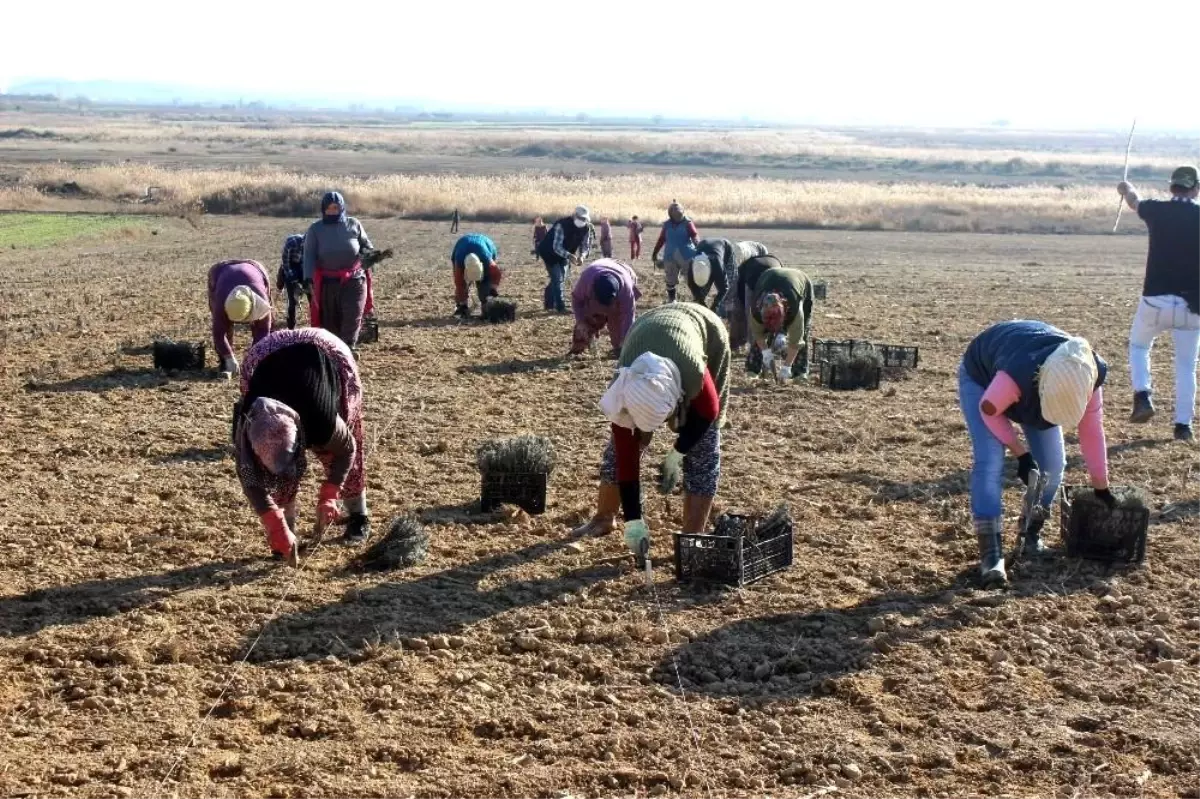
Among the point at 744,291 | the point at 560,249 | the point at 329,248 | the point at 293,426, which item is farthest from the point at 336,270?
the point at 293,426

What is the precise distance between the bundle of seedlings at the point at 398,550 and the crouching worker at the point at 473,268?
9.60 meters

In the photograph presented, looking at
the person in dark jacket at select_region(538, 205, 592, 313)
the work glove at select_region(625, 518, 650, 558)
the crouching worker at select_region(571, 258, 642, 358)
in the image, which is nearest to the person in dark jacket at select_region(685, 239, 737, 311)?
the crouching worker at select_region(571, 258, 642, 358)

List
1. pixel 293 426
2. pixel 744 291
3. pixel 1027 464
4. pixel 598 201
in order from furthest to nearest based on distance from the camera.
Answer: pixel 598 201, pixel 744 291, pixel 1027 464, pixel 293 426

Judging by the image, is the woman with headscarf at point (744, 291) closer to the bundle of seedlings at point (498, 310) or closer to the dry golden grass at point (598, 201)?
the bundle of seedlings at point (498, 310)

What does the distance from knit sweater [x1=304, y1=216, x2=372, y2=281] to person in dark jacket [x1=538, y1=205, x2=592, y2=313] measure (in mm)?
5914

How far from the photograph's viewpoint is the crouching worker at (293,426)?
675cm

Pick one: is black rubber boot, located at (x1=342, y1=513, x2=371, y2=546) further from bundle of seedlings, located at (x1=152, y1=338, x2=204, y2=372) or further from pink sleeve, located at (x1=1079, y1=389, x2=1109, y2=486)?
bundle of seedlings, located at (x1=152, y1=338, x2=204, y2=372)

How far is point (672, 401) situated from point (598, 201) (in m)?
38.0

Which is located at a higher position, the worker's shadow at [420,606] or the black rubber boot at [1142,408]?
the black rubber boot at [1142,408]

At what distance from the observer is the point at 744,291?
1370 cm

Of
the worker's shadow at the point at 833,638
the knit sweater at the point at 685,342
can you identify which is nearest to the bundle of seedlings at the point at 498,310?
the knit sweater at the point at 685,342

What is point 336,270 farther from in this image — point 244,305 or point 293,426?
point 293,426

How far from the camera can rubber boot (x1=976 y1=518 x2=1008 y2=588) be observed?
24.6 feet

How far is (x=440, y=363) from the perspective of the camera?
14555 millimetres
